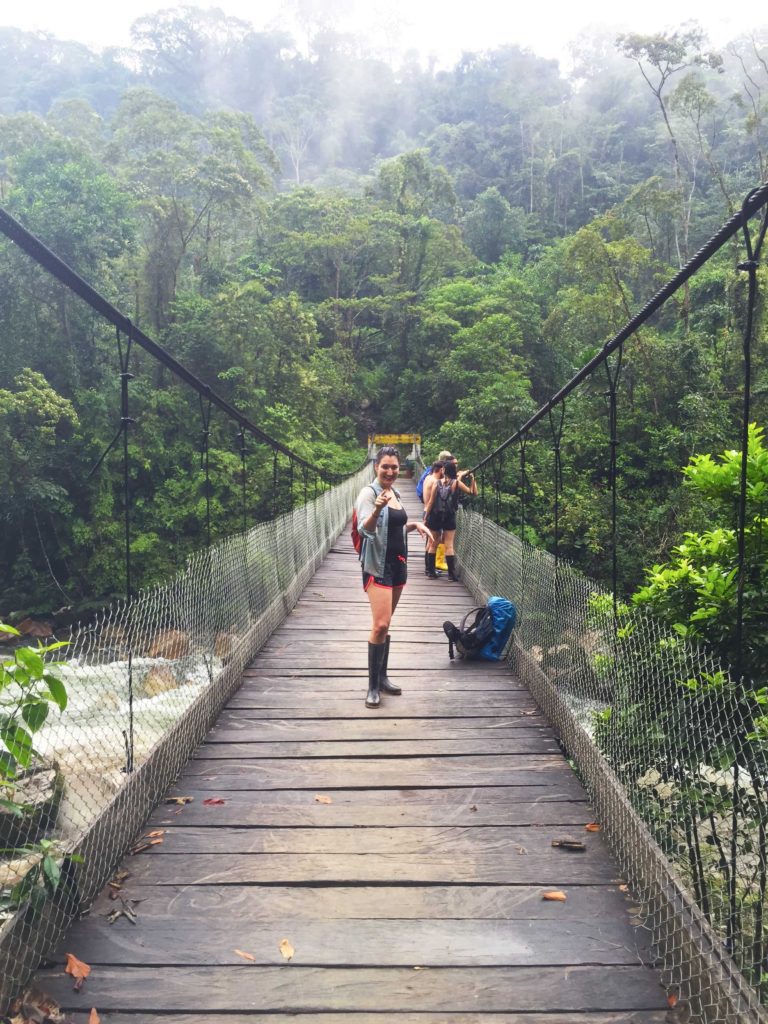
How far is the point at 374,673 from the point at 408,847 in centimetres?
129

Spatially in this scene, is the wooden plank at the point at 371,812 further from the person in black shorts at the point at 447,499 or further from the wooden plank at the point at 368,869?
the person in black shorts at the point at 447,499

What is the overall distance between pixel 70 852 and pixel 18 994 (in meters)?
0.32

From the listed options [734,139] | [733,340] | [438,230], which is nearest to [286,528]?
[733,340]

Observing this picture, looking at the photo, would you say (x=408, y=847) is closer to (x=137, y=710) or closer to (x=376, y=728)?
(x=376, y=728)

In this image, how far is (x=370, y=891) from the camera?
6.39 feet

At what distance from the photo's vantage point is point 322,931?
1.79 metres

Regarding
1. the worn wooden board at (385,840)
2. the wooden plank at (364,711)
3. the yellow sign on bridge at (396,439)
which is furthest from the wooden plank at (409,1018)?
the yellow sign on bridge at (396,439)

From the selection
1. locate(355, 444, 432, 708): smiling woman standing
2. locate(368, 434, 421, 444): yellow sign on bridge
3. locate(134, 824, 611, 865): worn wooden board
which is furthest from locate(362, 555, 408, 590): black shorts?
locate(368, 434, 421, 444): yellow sign on bridge

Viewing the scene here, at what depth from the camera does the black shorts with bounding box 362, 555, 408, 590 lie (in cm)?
343

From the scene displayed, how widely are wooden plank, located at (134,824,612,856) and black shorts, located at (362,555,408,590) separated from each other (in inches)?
51.3

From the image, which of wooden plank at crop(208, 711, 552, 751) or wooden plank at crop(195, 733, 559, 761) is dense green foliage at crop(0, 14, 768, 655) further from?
wooden plank at crop(195, 733, 559, 761)

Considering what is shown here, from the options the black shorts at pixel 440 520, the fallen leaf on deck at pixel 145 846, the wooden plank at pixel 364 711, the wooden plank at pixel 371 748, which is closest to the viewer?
the fallen leaf on deck at pixel 145 846

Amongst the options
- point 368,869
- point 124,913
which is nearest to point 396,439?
point 368,869

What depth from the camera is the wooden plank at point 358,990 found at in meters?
1.54
